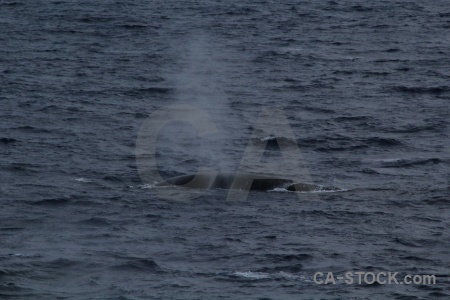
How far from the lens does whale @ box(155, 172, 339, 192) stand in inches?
1855

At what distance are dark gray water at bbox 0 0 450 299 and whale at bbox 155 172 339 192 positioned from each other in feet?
2.86

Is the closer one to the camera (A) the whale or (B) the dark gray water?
(B) the dark gray water

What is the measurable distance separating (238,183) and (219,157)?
23.5ft

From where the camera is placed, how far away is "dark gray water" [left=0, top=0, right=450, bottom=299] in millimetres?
36938

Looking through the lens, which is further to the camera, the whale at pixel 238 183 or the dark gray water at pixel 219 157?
the whale at pixel 238 183

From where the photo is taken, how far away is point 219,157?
5441 centimetres

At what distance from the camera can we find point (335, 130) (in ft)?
198

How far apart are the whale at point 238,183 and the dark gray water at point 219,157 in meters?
0.87

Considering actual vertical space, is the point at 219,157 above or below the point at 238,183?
below

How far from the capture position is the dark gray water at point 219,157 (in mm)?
36938

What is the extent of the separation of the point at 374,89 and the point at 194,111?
13.6 meters

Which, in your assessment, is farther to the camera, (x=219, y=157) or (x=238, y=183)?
(x=219, y=157)

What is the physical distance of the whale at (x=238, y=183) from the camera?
47.1 metres

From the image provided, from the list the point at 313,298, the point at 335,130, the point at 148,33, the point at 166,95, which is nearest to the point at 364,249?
the point at 313,298
